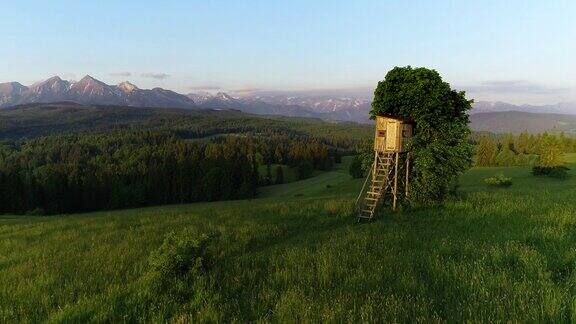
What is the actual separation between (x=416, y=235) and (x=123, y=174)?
131330 mm

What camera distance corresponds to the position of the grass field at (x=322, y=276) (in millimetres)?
7246

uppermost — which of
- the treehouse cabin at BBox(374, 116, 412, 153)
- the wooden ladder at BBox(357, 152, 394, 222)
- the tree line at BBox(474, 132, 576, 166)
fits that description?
the treehouse cabin at BBox(374, 116, 412, 153)

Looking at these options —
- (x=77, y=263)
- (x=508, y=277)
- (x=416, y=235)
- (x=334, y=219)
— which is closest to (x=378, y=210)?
(x=334, y=219)

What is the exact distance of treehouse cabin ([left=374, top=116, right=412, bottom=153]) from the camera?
25.3 m

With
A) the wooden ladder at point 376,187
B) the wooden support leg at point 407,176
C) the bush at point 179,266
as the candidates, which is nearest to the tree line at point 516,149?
the wooden support leg at point 407,176

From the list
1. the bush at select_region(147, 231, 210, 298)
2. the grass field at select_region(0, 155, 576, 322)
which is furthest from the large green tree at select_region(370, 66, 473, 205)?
the bush at select_region(147, 231, 210, 298)

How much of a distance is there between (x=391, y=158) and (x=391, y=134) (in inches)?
63.0

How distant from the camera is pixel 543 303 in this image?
6855 mm

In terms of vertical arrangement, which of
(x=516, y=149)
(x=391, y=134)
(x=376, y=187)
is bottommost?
(x=516, y=149)

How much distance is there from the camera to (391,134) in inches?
1003

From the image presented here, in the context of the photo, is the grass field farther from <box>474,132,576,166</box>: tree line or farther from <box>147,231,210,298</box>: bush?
<box>474,132,576,166</box>: tree line

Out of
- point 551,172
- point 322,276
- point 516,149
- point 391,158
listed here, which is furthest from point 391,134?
point 516,149

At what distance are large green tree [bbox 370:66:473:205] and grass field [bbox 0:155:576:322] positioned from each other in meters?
7.17

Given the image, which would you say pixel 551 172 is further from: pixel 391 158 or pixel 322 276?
pixel 322 276
